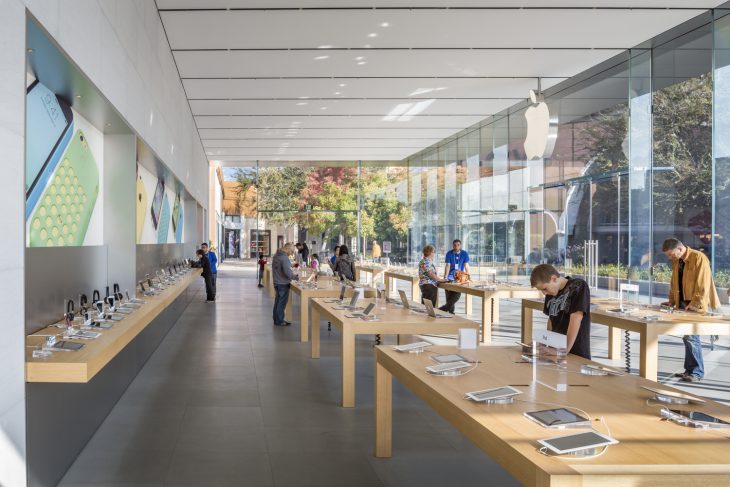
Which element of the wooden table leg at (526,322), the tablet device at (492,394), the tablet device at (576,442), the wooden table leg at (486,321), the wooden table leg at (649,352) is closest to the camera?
the tablet device at (576,442)

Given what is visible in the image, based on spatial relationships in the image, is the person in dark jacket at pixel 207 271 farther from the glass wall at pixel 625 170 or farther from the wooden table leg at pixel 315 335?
the wooden table leg at pixel 315 335

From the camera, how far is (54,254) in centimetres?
475

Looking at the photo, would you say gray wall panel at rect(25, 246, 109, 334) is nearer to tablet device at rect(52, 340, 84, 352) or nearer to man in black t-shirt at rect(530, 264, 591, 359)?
tablet device at rect(52, 340, 84, 352)

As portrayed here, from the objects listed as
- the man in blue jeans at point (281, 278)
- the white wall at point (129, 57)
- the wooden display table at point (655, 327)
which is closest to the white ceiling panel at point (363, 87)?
the white wall at point (129, 57)

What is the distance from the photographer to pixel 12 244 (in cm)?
312

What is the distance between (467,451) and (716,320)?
10.2 ft

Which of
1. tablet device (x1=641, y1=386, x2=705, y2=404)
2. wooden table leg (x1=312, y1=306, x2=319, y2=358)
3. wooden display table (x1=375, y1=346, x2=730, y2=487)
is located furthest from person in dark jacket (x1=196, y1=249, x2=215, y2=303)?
tablet device (x1=641, y1=386, x2=705, y2=404)

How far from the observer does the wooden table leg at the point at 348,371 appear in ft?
18.9

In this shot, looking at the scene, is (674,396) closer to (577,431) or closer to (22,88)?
(577,431)

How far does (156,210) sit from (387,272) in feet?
27.9

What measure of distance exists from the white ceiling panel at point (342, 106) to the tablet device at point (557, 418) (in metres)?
10.4

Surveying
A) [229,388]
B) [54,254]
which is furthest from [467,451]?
[54,254]

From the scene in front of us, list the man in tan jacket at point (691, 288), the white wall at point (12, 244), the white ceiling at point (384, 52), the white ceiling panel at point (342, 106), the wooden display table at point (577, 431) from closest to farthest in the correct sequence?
the wooden display table at point (577, 431) → the white wall at point (12, 244) → the man in tan jacket at point (691, 288) → the white ceiling at point (384, 52) → the white ceiling panel at point (342, 106)

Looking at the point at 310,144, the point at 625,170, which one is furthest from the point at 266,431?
the point at 310,144
